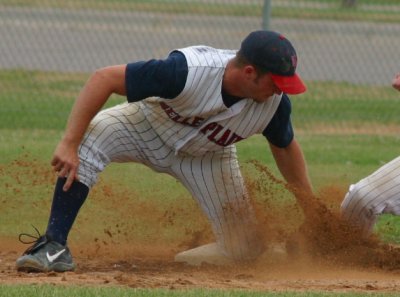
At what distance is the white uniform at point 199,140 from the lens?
5.81 metres

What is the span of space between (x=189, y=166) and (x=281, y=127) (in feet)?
1.94

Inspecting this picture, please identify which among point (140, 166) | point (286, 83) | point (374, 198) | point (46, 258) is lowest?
point (46, 258)

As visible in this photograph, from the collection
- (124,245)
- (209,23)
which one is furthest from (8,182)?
(209,23)

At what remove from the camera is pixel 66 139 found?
5668mm

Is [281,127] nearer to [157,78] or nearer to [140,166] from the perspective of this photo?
[157,78]

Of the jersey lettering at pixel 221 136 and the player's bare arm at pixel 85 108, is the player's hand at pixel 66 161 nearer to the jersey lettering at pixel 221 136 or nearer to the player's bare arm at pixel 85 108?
the player's bare arm at pixel 85 108

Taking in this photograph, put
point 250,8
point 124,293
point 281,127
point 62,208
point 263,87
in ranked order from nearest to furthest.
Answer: point 124,293
point 263,87
point 62,208
point 281,127
point 250,8

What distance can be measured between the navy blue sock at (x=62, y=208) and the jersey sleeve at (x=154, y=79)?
620 mm

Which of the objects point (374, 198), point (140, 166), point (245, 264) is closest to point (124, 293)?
point (245, 264)

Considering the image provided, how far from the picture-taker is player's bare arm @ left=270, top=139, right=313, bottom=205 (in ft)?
21.1

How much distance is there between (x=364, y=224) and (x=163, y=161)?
4.19 ft

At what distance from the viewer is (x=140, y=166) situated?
934cm

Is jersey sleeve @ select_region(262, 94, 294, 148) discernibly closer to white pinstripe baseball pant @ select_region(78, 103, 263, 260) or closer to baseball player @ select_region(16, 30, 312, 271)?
baseball player @ select_region(16, 30, 312, 271)

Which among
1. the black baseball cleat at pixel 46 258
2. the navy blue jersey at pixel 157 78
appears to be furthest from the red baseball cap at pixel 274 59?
the black baseball cleat at pixel 46 258
